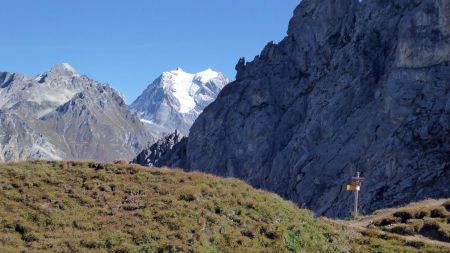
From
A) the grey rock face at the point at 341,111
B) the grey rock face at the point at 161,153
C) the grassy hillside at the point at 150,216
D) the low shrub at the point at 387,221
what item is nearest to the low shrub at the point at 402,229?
the low shrub at the point at 387,221

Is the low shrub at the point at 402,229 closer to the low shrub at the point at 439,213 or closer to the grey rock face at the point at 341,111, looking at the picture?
the low shrub at the point at 439,213

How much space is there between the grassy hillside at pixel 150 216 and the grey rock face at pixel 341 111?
3651cm

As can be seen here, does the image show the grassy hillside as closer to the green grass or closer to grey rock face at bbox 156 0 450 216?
the green grass

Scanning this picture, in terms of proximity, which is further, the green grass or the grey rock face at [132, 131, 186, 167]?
the grey rock face at [132, 131, 186, 167]

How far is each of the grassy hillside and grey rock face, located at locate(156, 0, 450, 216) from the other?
120 ft

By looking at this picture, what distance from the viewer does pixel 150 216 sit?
27.0 meters

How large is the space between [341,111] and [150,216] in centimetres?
7452

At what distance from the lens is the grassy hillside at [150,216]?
81.1 feet

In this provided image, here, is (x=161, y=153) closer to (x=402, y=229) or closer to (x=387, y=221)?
(x=387, y=221)

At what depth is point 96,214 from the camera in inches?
1075

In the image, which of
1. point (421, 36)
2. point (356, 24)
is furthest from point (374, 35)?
point (421, 36)

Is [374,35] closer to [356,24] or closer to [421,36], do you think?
[356,24]

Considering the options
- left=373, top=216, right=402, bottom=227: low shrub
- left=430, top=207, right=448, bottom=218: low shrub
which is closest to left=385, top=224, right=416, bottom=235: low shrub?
left=373, top=216, right=402, bottom=227: low shrub

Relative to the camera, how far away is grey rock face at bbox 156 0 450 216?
7012cm
